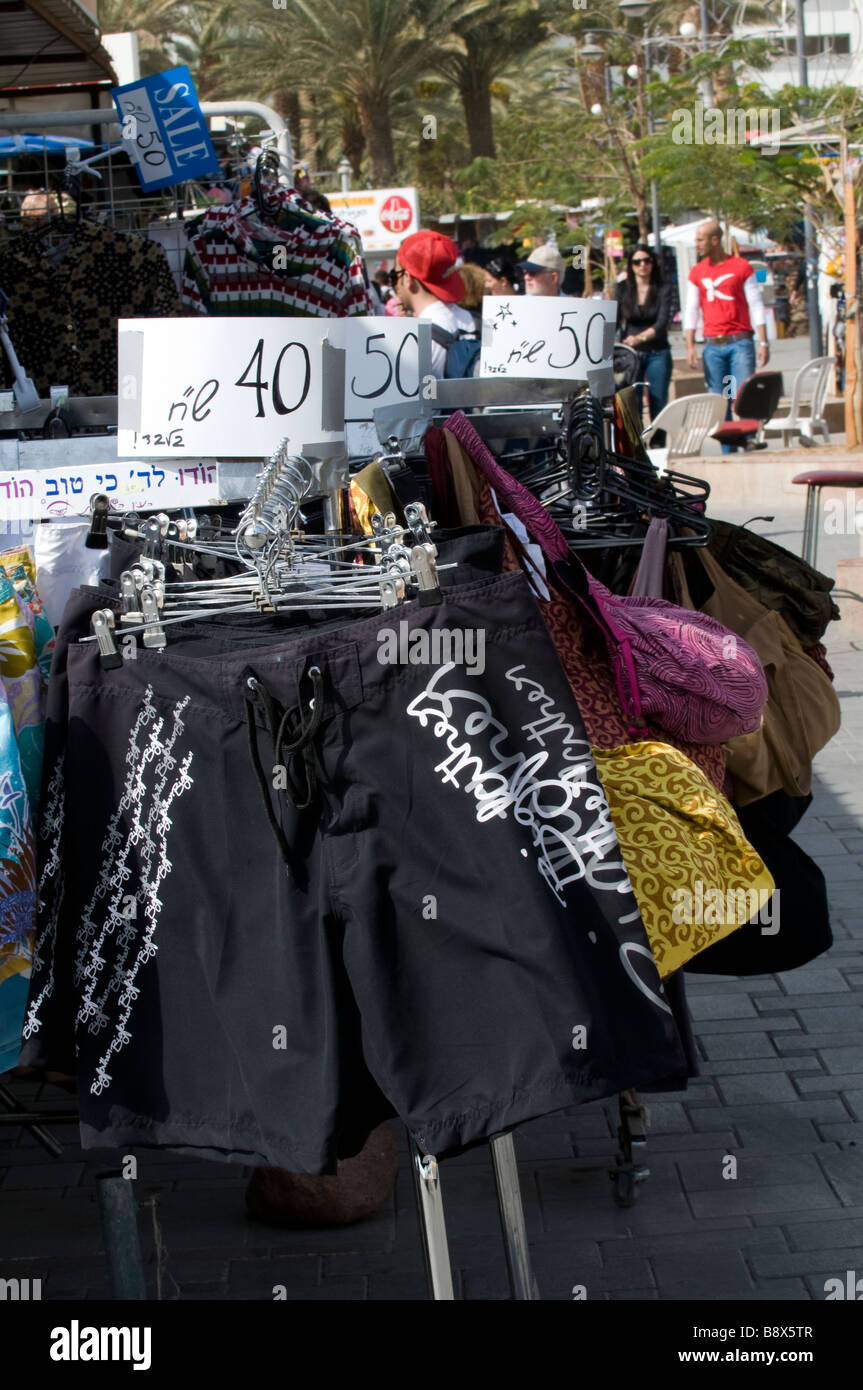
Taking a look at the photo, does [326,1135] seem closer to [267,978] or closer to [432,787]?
[267,978]

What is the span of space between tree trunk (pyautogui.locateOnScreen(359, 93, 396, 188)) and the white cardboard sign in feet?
78.5

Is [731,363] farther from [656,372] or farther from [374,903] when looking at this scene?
[374,903]

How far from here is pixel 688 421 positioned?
40.1ft

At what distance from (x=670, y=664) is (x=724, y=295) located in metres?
11.3

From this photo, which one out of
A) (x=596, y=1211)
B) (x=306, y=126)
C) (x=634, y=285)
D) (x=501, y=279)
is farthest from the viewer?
(x=306, y=126)

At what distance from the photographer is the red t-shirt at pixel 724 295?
43.2 ft

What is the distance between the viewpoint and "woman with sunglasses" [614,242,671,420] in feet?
41.7

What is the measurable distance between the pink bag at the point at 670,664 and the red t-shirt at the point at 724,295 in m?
11.0

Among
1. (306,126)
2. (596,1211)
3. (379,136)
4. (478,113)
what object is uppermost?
(306,126)

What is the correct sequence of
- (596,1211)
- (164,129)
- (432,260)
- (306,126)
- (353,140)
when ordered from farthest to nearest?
(353,140) → (306,126) → (432,260) → (164,129) → (596,1211)

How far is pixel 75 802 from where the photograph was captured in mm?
2309

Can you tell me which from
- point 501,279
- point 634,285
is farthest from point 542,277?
point 634,285
